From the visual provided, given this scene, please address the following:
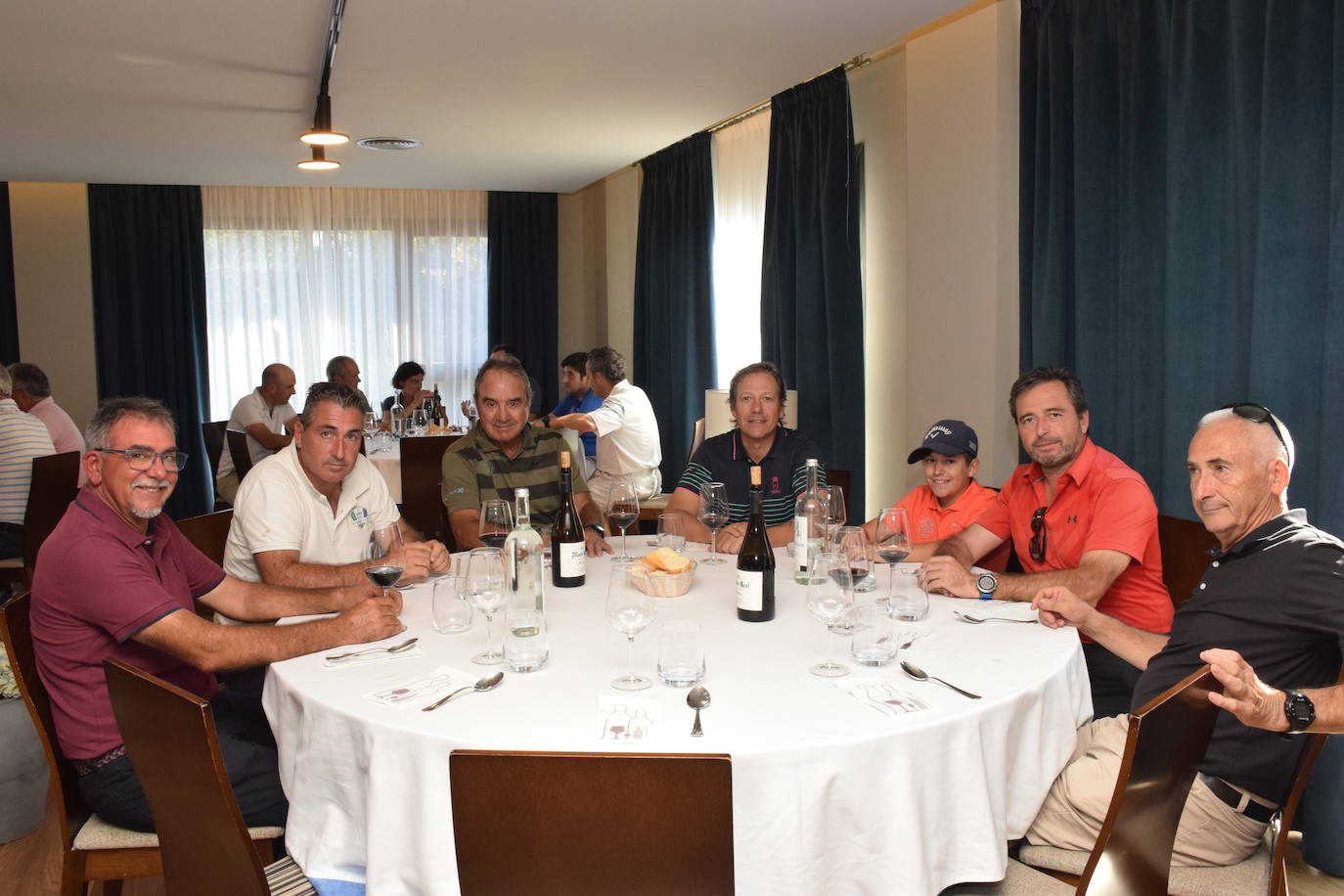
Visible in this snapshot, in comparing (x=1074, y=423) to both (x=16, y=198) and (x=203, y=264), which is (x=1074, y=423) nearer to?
(x=203, y=264)

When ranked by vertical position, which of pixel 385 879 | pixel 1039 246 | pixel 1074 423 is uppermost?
pixel 1039 246

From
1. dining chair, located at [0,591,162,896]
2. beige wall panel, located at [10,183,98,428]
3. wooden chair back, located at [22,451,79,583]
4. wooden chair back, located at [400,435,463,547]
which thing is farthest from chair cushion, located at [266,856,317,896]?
beige wall panel, located at [10,183,98,428]

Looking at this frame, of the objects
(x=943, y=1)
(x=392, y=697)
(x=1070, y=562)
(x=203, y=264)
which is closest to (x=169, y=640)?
(x=392, y=697)

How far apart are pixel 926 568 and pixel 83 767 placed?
Answer: 1977mm

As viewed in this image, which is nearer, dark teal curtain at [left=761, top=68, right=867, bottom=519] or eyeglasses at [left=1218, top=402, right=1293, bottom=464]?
eyeglasses at [left=1218, top=402, right=1293, bottom=464]

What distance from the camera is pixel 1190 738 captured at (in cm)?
155

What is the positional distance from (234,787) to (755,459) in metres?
2.19

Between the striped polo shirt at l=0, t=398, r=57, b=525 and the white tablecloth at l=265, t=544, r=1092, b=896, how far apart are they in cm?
361

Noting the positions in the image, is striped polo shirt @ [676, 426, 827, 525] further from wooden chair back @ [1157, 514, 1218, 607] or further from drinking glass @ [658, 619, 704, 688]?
drinking glass @ [658, 619, 704, 688]

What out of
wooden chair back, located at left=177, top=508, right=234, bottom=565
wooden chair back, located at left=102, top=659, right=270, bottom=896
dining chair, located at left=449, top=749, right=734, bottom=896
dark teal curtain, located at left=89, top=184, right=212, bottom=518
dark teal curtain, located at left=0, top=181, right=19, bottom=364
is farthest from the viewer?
dark teal curtain, located at left=89, top=184, right=212, bottom=518

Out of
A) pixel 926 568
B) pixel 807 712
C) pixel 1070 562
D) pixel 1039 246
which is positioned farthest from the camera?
pixel 1039 246

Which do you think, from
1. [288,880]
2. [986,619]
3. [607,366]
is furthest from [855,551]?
[607,366]

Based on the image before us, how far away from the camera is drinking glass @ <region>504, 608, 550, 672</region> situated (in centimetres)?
193

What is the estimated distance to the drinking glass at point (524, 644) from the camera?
75.9 inches
